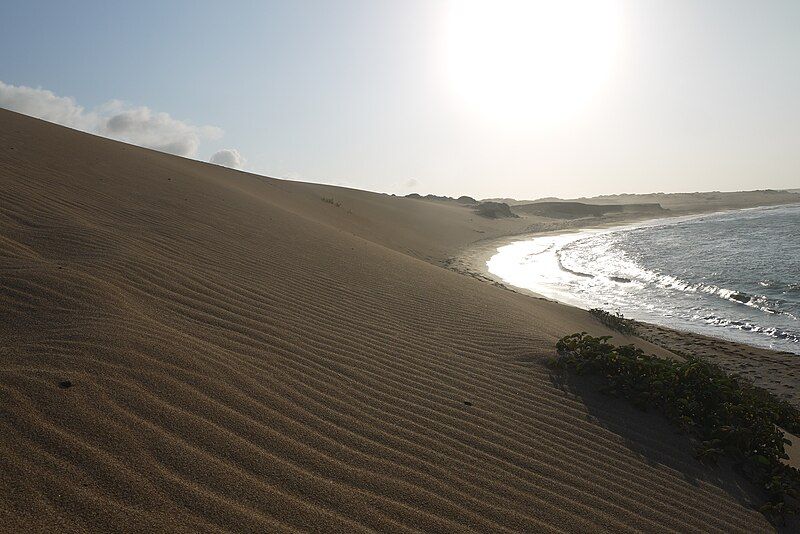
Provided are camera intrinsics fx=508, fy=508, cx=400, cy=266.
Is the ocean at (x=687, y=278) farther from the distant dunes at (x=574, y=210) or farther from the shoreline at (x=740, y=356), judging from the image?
the distant dunes at (x=574, y=210)

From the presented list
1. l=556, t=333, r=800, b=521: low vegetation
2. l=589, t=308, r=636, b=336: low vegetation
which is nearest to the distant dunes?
l=589, t=308, r=636, b=336: low vegetation

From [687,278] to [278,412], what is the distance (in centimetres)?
1641

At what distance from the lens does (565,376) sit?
5.35 meters

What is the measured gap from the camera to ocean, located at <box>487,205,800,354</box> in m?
12.0

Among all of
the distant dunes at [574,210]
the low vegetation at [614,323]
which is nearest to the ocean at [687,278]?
the low vegetation at [614,323]

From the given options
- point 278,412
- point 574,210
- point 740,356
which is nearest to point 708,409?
point 278,412

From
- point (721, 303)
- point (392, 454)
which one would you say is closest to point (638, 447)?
point (392, 454)

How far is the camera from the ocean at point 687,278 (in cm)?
1195

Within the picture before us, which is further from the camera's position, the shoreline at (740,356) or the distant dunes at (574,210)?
the distant dunes at (574,210)

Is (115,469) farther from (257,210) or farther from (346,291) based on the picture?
(257,210)

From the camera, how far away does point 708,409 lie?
190 inches

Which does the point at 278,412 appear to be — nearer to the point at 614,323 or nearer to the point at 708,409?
the point at 708,409

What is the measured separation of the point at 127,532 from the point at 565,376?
4.24 m

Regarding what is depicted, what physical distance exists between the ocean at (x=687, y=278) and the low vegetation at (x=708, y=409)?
6467 mm
